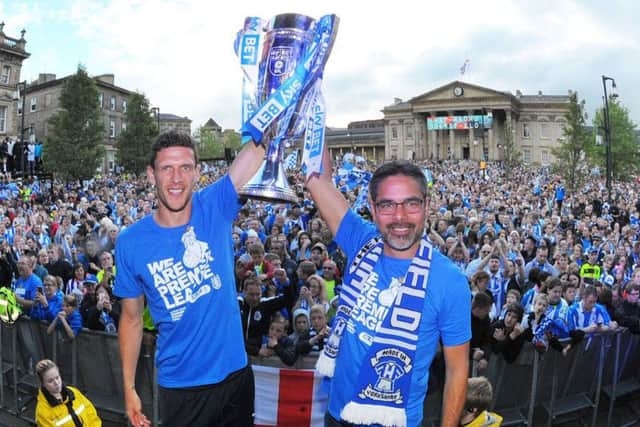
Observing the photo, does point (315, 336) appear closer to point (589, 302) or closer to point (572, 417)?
point (572, 417)

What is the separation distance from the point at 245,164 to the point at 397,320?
1.15 m

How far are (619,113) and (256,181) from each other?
6049cm

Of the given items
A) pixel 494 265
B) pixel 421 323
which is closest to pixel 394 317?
pixel 421 323

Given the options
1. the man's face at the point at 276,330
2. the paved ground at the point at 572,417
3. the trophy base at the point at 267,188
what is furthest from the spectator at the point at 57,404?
the trophy base at the point at 267,188

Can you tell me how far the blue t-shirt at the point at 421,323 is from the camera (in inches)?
99.3

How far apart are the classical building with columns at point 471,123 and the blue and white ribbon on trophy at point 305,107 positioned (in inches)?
3470

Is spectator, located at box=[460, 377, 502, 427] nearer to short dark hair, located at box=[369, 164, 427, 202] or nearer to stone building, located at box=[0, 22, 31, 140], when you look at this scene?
short dark hair, located at box=[369, 164, 427, 202]

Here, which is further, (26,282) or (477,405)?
(26,282)

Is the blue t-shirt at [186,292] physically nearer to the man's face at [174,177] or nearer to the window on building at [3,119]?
the man's face at [174,177]

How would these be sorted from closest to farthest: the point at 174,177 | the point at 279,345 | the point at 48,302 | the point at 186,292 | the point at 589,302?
the point at 186,292 → the point at 174,177 → the point at 279,345 → the point at 589,302 → the point at 48,302

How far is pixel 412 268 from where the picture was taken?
2543 millimetres

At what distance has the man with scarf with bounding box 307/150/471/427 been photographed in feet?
8.14

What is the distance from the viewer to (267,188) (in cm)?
349

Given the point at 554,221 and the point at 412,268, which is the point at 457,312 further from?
the point at 554,221
